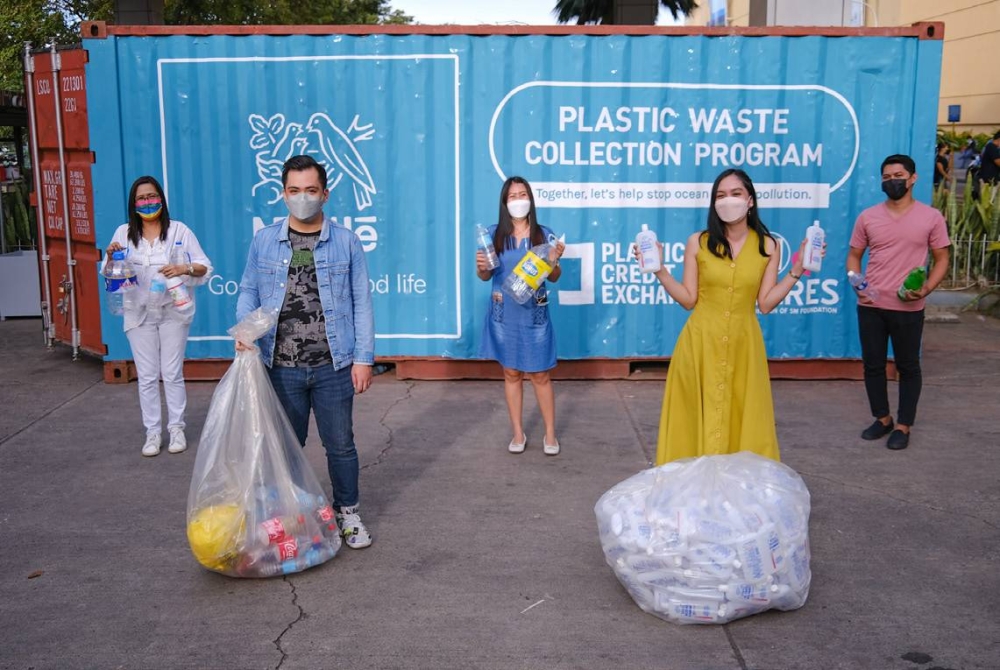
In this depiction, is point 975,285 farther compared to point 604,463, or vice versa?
point 975,285

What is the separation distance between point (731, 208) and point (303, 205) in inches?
77.3

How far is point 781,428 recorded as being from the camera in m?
7.09

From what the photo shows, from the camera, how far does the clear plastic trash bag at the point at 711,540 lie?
13.0 ft

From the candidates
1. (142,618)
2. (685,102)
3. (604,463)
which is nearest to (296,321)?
(142,618)

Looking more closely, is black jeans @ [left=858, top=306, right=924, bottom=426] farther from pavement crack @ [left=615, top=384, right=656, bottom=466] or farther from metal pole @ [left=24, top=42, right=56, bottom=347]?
metal pole @ [left=24, top=42, right=56, bottom=347]

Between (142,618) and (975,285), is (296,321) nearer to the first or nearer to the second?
(142,618)

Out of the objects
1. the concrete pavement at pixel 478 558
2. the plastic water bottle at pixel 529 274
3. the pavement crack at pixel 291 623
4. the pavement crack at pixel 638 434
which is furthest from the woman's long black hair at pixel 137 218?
the pavement crack at pixel 638 434

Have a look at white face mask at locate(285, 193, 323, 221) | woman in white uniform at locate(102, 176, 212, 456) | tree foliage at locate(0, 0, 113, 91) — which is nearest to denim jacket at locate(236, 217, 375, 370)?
white face mask at locate(285, 193, 323, 221)

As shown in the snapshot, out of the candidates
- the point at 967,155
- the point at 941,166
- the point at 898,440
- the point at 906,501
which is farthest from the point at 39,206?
the point at 967,155

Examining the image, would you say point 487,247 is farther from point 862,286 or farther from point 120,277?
point 862,286

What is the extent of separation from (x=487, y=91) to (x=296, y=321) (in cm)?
382

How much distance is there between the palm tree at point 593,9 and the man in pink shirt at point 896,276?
31018mm

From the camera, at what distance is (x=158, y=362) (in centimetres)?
647

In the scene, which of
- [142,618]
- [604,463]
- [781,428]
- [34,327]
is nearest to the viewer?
[142,618]
